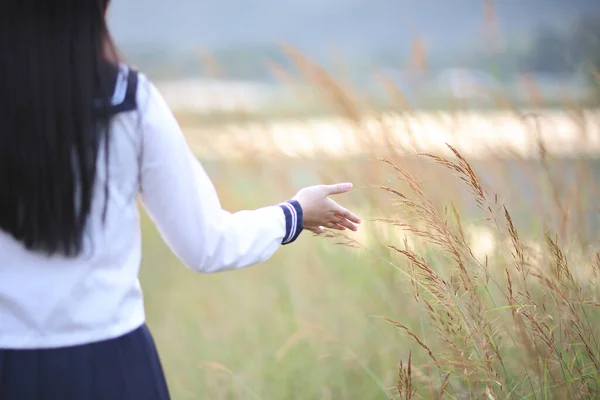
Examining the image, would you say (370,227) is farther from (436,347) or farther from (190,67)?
(190,67)

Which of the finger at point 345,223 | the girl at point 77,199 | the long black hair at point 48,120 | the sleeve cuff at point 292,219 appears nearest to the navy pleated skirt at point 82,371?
the girl at point 77,199

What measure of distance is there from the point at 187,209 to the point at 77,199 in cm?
17

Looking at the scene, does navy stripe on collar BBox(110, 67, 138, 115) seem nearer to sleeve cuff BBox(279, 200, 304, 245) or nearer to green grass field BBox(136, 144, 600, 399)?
sleeve cuff BBox(279, 200, 304, 245)

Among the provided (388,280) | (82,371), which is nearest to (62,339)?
(82,371)

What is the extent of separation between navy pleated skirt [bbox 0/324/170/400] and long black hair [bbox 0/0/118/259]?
0.17 m

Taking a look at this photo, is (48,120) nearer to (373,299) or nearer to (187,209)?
(187,209)

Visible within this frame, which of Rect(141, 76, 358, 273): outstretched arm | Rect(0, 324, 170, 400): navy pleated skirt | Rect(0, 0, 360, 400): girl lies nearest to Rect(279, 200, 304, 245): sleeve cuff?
Rect(141, 76, 358, 273): outstretched arm

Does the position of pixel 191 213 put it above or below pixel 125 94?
below

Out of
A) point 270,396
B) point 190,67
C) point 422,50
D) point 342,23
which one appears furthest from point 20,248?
point 342,23

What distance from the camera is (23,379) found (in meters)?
1.18

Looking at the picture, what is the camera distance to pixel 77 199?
116cm

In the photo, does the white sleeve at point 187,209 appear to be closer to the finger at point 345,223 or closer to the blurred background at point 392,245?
the finger at point 345,223

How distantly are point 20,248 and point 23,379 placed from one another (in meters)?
0.20

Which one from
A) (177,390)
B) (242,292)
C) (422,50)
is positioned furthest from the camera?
(242,292)
